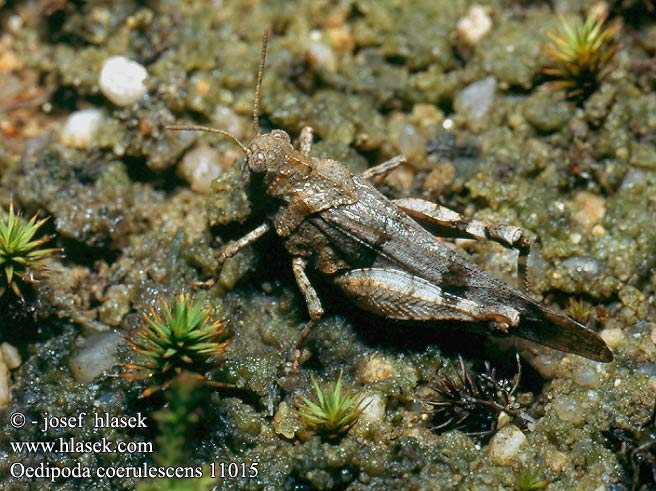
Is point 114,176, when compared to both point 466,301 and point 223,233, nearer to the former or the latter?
point 223,233

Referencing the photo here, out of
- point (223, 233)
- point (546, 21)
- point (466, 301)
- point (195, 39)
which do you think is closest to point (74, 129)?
point (195, 39)

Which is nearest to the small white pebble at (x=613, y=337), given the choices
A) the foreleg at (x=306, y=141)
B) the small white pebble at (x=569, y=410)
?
the small white pebble at (x=569, y=410)

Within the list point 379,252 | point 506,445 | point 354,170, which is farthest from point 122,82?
point 506,445

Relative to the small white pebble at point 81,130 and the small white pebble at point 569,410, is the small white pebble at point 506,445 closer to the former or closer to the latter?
the small white pebble at point 569,410

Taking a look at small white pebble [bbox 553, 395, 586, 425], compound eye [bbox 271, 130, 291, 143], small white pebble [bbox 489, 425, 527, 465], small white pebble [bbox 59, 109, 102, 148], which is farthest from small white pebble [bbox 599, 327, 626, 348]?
small white pebble [bbox 59, 109, 102, 148]

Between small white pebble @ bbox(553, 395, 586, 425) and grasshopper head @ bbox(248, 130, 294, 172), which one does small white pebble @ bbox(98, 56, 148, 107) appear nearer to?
grasshopper head @ bbox(248, 130, 294, 172)
